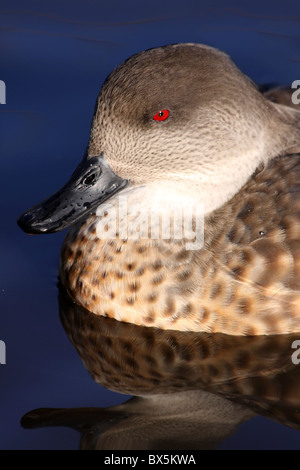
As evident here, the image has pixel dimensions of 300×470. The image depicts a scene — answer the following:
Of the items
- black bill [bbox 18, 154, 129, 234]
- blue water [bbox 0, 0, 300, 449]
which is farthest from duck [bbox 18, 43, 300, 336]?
blue water [bbox 0, 0, 300, 449]

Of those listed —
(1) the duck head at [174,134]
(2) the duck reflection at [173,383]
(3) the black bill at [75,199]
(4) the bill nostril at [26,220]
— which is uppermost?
(1) the duck head at [174,134]

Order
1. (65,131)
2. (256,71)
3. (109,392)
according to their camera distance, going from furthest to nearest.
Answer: (256,71) < (65,131) < (109,392)

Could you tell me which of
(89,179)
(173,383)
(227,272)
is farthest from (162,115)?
(173,383)

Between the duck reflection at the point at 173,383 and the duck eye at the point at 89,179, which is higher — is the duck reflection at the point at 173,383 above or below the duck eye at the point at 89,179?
below

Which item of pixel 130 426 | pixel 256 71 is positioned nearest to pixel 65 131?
pixel 256 71

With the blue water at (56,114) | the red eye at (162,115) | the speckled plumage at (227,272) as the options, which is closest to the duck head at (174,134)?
the red eye at (162,115)

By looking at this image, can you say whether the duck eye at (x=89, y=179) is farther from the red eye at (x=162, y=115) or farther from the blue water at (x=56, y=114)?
the blue water at (x=56, y=114)

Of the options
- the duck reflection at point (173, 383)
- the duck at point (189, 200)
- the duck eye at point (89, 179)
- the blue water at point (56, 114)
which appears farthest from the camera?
the duck eye at point (89, 179)
